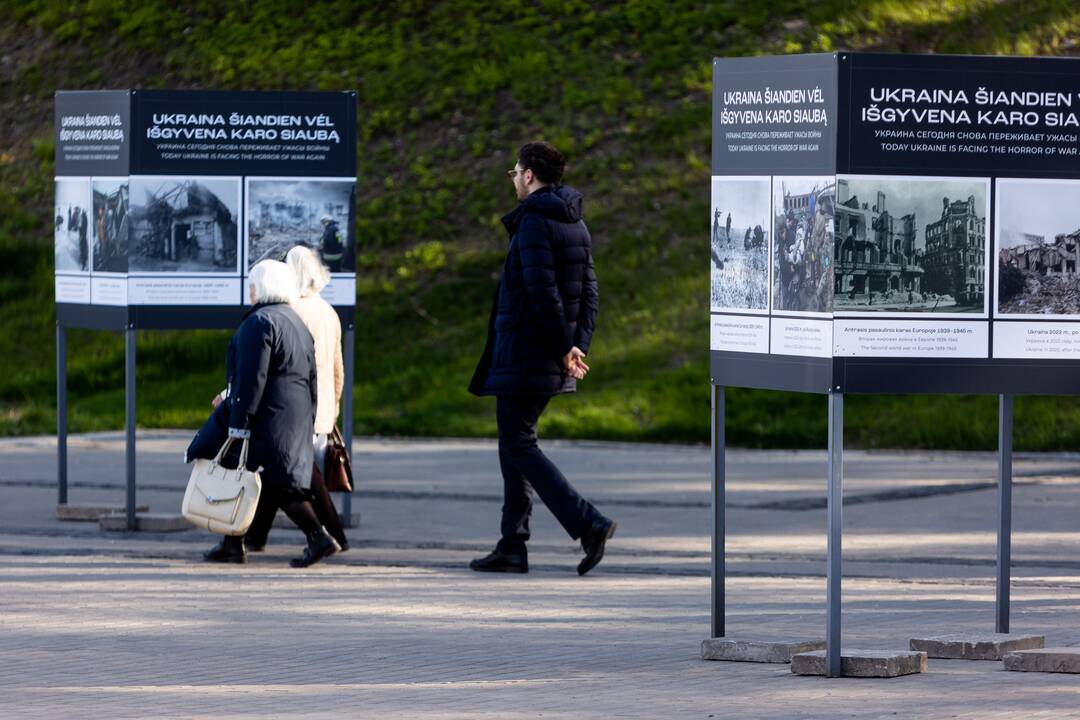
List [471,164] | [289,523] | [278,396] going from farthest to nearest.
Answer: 1. [471,164]
2. [289,523]
3. [278,396]

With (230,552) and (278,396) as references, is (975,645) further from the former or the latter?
(230,552)

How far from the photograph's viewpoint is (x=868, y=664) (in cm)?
807

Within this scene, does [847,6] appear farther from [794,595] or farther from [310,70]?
[794,595]

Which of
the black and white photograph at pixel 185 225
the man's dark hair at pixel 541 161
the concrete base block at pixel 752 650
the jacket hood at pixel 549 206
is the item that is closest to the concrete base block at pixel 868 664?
the concrete base block at pixel 752 650

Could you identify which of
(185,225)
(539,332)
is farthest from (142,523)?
(539,332)

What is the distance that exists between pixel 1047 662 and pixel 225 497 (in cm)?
465

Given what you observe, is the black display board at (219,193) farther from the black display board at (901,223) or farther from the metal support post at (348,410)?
the black display board at (901,223)

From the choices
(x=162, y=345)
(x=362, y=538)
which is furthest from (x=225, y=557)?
(x=162, y=345)

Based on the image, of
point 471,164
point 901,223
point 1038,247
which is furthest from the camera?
point 471,164

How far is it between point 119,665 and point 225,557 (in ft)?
10.9

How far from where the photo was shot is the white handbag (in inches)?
444

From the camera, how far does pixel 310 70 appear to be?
95.6 ft

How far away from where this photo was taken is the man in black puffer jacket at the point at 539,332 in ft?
36.4

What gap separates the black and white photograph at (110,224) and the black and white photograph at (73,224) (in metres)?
0.08
